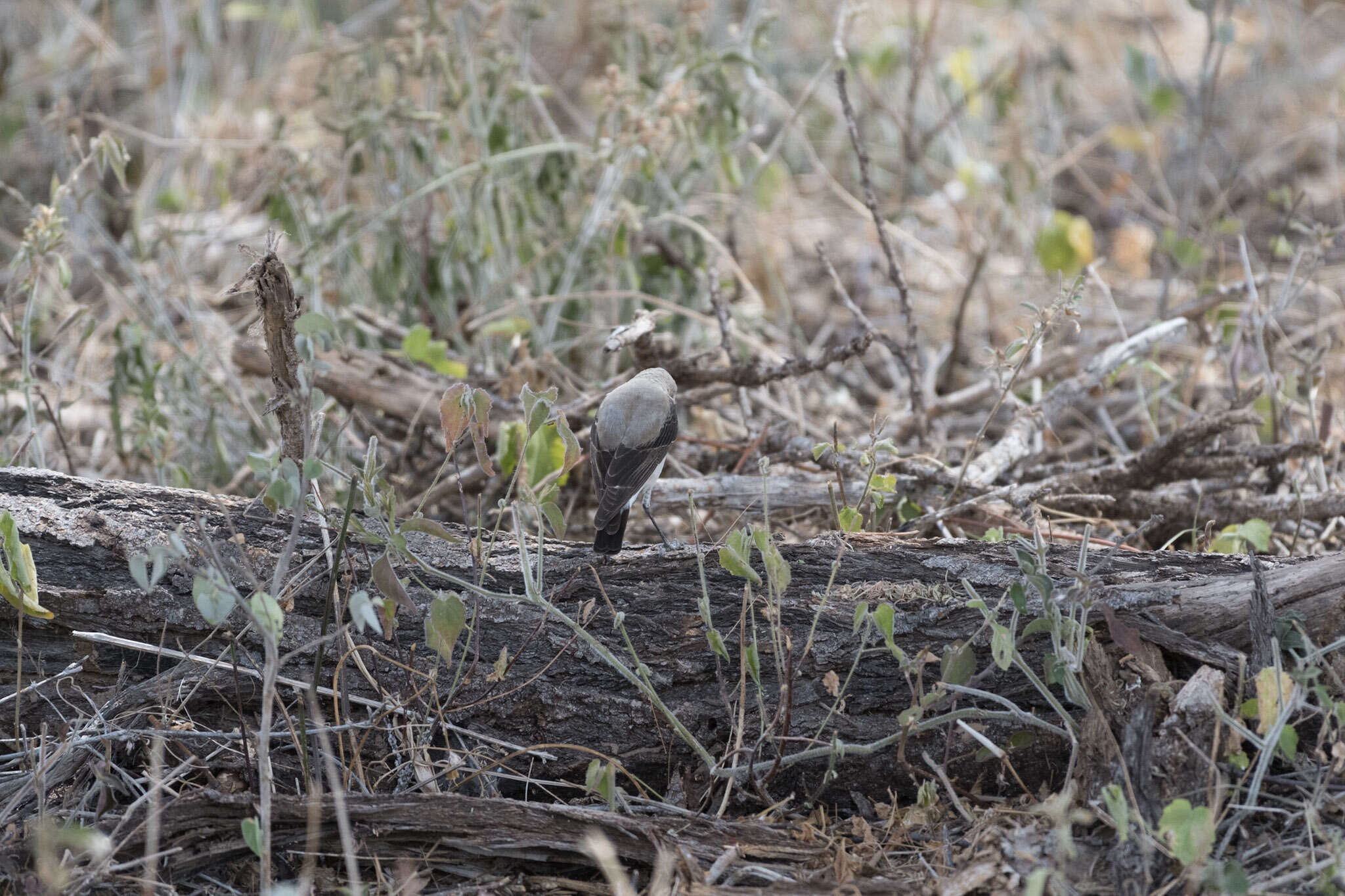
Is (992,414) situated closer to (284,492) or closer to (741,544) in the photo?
(741,544)

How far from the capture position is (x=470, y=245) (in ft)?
14.9

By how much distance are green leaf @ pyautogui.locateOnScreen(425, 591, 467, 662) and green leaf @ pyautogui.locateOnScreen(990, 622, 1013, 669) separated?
0.93m

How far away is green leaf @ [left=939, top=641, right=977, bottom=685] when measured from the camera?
2.06 meters

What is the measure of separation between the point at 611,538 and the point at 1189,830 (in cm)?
131

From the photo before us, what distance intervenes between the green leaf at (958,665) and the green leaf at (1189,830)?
41cm

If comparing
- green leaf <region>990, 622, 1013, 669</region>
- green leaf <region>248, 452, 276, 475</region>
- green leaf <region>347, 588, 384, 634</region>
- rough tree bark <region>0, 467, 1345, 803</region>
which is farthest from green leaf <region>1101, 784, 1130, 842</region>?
green leaf <region>248, 452, 276, 475</region>

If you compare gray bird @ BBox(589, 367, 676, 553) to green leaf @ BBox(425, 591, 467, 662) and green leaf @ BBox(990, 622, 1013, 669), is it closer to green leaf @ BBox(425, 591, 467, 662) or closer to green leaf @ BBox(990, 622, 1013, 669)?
green leaf @ BBox(425, 591, 467, 662)

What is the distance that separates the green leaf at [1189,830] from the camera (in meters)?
1.71

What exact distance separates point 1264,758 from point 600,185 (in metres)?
3.25

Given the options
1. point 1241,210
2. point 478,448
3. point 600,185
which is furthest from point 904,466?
point 1241,210

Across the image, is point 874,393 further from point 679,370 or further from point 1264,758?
point 1264,758

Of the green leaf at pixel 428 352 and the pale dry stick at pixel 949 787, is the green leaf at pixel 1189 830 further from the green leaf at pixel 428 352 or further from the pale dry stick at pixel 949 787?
the green leaf at pixel 428 352

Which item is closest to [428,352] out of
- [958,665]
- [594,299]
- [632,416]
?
[594,299]

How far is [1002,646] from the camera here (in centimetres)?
191
